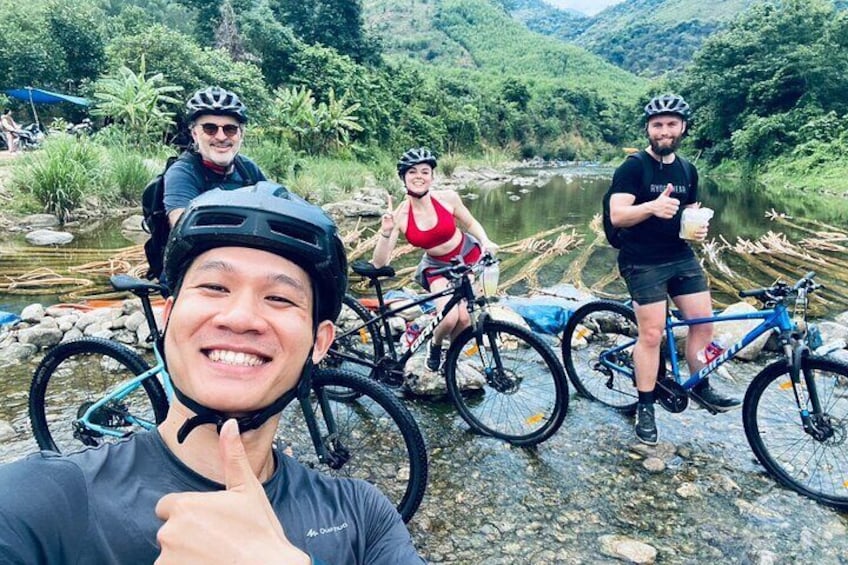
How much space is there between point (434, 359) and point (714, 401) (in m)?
2.05

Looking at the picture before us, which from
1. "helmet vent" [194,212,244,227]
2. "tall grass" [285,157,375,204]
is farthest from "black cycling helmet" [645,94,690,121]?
"tall grass" [285,157,375,204]

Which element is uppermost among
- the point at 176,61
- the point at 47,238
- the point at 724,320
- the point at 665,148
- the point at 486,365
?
the point at 176,61

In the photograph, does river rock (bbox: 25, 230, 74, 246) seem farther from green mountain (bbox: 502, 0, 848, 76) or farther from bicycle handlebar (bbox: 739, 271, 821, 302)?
green mountain (bbox: 502, 0, 848, 76)

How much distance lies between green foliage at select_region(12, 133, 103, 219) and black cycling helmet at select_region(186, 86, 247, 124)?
951 centimetres

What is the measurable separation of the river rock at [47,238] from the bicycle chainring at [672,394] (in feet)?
33.5

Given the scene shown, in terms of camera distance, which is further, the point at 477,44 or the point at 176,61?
the point at 477,44

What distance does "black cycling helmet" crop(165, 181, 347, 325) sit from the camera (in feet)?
4.71

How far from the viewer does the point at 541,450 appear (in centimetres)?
382

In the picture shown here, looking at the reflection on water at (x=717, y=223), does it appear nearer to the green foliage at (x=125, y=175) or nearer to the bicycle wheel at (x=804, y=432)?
the bicycle wheel at (x=804, y=432)

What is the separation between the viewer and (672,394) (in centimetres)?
395

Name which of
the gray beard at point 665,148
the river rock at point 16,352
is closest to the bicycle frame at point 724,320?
the gray beard at point 665,148

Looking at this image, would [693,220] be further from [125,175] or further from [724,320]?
[125,175]

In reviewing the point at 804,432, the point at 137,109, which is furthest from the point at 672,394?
the point at 137,109

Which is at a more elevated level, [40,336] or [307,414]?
[307,414]
